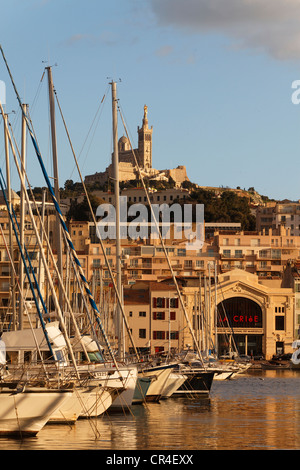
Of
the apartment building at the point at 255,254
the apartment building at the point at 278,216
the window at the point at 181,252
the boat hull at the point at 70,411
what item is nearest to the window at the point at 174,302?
the window at the point at 181,252

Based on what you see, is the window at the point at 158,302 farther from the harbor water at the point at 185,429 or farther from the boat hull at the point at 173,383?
the boat hull at the point at 173,383

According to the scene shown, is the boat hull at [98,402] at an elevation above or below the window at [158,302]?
above

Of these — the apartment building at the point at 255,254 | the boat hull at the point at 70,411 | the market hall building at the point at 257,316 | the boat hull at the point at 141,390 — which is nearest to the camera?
the boat hull at the point at 70,411

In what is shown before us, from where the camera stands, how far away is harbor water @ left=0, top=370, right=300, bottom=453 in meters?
28.2

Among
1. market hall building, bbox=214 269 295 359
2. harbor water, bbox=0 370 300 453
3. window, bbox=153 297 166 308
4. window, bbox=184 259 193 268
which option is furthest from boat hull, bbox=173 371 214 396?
window, bbox=184 259 193 268

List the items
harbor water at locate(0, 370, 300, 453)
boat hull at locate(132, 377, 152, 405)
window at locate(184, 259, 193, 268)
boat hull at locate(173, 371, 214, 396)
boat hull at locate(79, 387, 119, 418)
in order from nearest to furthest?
harbor water at locate(0, 370, 300, 453), boat hull at locate(79, 387, 119, 418), boat hull at locate(132, 377, 152, 405), boat hull at locate(173, 371, 214, 396), window at locate(184, 259, 193, 268)

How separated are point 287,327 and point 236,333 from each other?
235 inches

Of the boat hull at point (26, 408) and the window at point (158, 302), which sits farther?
the window at point (158, 302)

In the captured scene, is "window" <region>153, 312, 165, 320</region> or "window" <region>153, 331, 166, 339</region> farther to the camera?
"window" <region>153, 312, 165, 320</region>

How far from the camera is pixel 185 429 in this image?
33.4 m

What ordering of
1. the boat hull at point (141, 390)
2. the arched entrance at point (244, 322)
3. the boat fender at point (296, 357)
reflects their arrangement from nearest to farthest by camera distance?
the boat hull at point (141, 390)
the boat fender at point (296, 357)
the arched entrance at point (244, 322)

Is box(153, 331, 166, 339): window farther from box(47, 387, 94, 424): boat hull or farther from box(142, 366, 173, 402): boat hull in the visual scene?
box(47, 387, 94, 424): boat hull

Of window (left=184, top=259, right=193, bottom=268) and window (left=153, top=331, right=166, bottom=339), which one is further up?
window (left=184, top=259, right=193, bottom=268)

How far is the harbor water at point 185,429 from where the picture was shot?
28.2m
